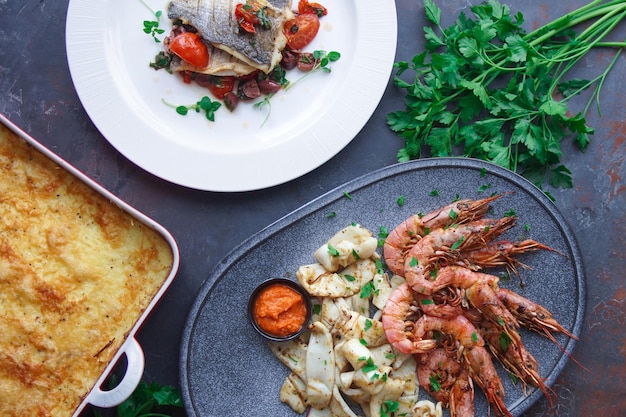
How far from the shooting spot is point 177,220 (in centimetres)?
364

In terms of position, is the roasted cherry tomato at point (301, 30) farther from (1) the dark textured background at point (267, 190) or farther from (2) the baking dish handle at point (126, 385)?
(2) the baking dish handle at point (126, 385)

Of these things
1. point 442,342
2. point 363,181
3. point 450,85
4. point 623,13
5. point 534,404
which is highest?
point 623,13

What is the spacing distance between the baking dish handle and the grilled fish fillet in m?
1.68

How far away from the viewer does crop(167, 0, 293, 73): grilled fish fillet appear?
11.5 ft

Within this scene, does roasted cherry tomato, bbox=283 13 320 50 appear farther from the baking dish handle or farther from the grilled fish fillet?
the baking dish handle

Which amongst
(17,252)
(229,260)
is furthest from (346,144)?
(17,252)

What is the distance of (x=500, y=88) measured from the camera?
3.77 metres

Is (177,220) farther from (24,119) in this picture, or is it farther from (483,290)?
(483,290)

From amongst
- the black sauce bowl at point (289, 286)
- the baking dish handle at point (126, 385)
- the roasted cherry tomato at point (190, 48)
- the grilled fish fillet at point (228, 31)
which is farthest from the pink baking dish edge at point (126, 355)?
the grilled fish fillet at point (228, 31)

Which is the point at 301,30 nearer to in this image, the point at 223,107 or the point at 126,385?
the point at 223,107

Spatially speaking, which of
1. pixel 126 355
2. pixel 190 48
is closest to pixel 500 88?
pixel 190 48

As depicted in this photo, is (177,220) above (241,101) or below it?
below

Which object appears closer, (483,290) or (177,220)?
(483,290)

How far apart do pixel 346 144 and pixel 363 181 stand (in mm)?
235
